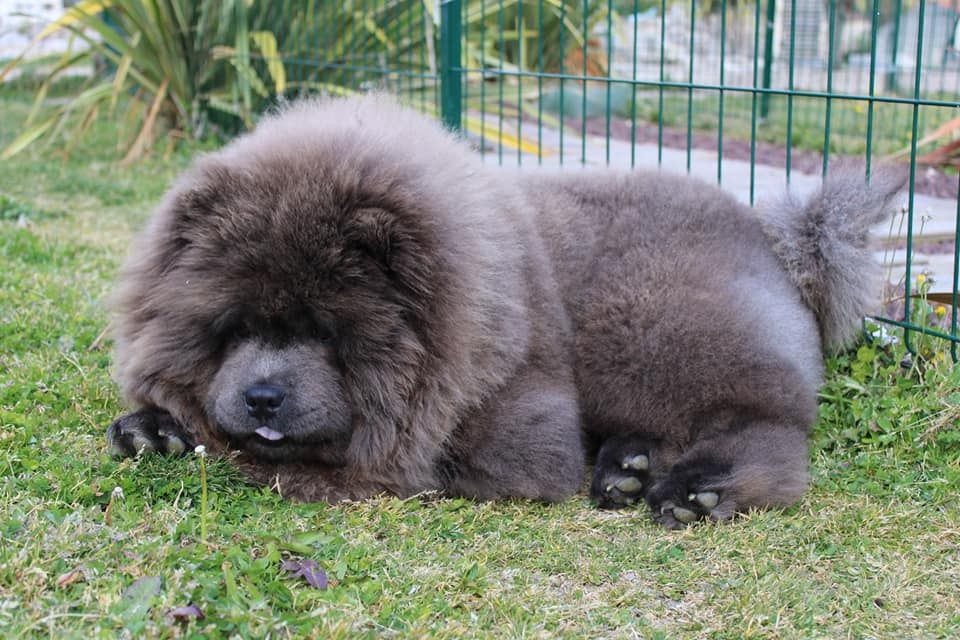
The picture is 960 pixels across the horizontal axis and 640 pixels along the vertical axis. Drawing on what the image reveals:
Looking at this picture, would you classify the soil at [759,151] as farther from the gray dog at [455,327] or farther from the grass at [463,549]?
the grass at [463,549]

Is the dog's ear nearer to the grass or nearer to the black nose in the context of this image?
the black nose

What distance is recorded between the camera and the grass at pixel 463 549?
1.99m

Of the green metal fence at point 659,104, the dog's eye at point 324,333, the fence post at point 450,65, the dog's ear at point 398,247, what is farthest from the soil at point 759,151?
the dog's eye at point 324,333

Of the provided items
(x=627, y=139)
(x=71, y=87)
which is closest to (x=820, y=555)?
(x=627, y=139)

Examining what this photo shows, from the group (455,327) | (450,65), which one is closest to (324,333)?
(455,327)

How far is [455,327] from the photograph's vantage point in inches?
106

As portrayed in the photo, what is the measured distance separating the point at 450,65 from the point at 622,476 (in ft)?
11.0

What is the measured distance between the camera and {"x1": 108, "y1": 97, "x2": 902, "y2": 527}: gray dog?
2.59 m

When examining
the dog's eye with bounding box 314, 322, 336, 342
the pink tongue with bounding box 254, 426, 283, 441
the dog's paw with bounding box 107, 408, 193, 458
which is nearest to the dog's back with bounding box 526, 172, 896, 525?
the dog's eye with bounding box 314, 322, 336, 342

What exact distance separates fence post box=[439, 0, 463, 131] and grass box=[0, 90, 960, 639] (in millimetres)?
2827

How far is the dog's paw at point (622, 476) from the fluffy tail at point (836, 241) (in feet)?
Result: 2.65

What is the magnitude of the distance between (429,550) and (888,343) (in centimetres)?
199

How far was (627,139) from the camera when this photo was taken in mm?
8805

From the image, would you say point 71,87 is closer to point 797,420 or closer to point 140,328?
point 140,328
